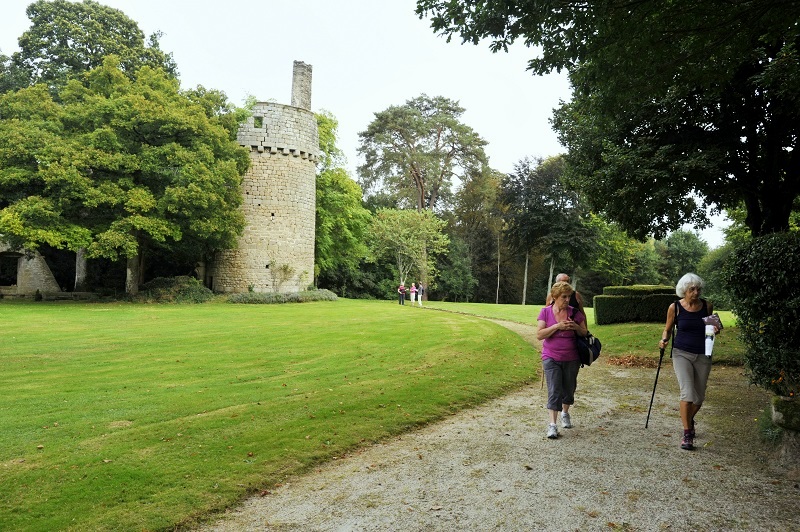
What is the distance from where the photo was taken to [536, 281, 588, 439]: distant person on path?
5863mm

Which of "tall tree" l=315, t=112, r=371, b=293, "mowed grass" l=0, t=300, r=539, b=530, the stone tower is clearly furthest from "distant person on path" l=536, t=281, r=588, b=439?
"tall tree" l=315, t=112, r=371, b=293

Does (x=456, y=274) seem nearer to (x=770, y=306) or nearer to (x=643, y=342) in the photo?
(x=643, y=342)

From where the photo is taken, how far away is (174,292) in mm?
26031

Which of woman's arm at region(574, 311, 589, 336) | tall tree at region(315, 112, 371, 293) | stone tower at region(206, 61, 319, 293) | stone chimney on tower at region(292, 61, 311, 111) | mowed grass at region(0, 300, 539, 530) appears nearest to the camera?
mowed grass at region(0, 300, 539, 530)

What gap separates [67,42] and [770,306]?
38252 millimetres

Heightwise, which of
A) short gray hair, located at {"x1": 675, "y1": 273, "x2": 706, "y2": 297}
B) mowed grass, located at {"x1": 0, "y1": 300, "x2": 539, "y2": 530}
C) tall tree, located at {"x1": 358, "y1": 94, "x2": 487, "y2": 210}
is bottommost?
mowed grass, located at {"x1": 0, "y1": 300, "x2": 539, "y2": 530}

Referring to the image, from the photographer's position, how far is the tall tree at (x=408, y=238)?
3859cm

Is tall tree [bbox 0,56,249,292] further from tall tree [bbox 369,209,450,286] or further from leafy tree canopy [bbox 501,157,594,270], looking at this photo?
leafy tree canopy [bbox 501,157,594,270]

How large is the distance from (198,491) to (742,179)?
13.1m

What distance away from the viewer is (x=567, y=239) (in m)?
38.4

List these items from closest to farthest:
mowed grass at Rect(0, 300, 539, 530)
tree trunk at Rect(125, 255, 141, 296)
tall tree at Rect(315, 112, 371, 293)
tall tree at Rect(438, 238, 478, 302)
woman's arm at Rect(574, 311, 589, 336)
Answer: mowed grass at Rect(0, 300, 539, 530)
woman's arm at Rect(574, 311, 589, 336)
tree trunk at Rect(125, 255, 141, 296)
tall tree at Rect(315, 112, 371, 293)
tall tree at Rect(438, 238, 478, 302)

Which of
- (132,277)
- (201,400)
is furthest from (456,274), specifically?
(201,400)

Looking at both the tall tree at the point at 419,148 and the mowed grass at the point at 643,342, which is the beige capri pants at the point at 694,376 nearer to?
the mowed grass at the point at 643,342

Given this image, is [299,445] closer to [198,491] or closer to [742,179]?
[198,491]
